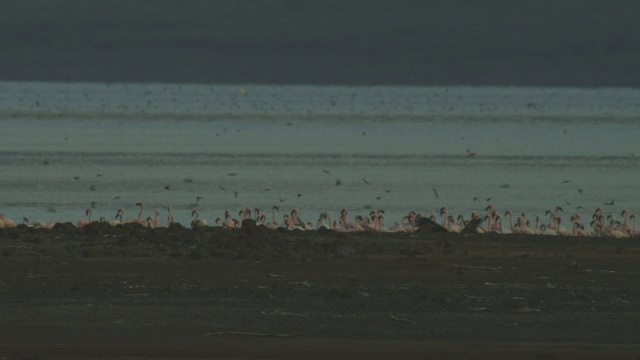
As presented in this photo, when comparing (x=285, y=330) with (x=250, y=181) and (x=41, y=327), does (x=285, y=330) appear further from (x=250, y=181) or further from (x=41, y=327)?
(x=250, y=181)

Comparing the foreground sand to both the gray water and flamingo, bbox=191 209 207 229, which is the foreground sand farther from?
the gray water

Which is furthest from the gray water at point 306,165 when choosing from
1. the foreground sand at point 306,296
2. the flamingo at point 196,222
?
the foreground sand at point 306,296

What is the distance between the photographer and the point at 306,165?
127 feet

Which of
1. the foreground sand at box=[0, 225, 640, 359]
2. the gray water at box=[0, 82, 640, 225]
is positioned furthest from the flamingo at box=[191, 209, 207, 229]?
the foreground sand at box=[0, 225, 640, 359]

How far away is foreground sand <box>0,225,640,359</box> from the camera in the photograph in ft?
34.7

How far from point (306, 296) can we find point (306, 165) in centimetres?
2581

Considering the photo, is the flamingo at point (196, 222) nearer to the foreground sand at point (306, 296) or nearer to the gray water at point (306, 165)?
the gray water at point (306, 165)

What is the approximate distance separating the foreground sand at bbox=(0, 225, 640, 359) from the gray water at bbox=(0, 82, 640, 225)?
9.65 m

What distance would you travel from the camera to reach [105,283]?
44.0 ft

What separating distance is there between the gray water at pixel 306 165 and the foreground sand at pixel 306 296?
9.65 meters

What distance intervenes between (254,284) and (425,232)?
6.40 meters

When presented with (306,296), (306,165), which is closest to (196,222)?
(306,296)

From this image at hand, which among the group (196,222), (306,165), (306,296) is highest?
(306,165)

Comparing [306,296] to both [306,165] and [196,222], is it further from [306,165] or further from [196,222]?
[306,165]
